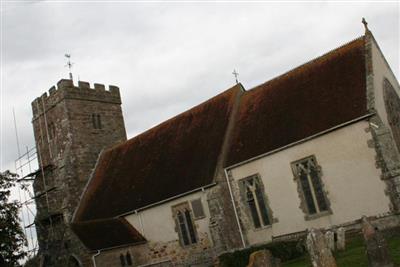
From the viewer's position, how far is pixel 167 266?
2416cm

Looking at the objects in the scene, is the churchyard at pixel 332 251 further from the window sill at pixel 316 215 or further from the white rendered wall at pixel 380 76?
the white rendered wall at pixel 380 76

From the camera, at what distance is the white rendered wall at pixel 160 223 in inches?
926

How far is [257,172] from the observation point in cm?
2177

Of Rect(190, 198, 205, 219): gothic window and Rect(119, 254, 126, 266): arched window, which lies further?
Rect(119, 254, 126, 266): arched window

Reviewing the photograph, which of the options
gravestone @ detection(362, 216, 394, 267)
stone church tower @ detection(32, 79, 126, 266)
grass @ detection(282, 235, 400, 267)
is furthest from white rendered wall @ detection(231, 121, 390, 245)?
stone church tower @ detection(32, 79, 126, 266)

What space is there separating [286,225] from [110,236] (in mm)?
9138

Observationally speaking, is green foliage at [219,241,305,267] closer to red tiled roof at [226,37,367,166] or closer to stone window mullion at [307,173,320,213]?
stone window mullion at [307,173,320,213]

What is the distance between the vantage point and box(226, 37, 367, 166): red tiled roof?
2003 centimetres

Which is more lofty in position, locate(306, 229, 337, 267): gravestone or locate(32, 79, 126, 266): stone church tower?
locate(32, 79, 126, 266): stone church tower

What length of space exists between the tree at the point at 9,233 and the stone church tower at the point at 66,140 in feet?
14.3

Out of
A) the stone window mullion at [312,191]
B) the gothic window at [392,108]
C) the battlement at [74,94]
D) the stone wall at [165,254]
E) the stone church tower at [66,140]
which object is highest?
the battlement at [74,94]

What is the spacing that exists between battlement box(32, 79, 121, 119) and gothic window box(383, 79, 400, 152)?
1938 cm

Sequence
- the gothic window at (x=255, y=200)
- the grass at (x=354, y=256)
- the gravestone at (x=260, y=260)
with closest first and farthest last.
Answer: the gravestone at (x=260, y=260) → the grass at (x=354, y=256) → the gothic window at (x=255, y=200)

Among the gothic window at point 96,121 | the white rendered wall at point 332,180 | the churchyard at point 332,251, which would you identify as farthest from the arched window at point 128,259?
the gothic window at point 96,121
